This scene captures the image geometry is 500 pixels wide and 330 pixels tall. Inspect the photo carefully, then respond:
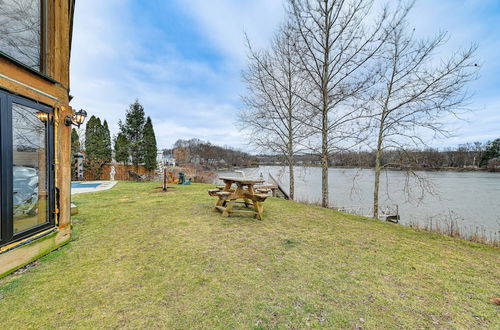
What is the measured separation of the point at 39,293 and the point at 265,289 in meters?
2.04

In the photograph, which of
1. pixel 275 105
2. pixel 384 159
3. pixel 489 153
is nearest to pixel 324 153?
pixel 384 159

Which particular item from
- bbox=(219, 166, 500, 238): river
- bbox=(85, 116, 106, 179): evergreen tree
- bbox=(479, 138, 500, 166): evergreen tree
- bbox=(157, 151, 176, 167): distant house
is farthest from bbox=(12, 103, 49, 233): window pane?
bbox=(479, 138, 500, 166): evergreen tree

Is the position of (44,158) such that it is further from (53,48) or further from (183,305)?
(183,305)

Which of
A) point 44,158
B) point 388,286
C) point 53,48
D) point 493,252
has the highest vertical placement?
point 53,48

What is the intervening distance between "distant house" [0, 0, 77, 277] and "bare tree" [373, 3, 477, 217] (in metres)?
7.74

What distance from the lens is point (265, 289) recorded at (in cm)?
193

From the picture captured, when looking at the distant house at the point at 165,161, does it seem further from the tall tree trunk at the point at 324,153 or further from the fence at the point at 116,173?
the tall tree trunk at the point at 324,153

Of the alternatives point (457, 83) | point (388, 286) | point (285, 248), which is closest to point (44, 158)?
point (285, 248)

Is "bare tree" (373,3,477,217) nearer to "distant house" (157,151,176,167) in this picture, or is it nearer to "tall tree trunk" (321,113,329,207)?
"tall tree trunk" (321,113,329,207)

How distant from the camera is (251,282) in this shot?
2.04 m

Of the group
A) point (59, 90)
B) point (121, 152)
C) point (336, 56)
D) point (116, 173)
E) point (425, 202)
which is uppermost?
point (336, 56)

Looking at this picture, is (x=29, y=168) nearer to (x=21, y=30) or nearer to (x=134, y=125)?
(x=21, y=30)

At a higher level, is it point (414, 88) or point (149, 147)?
point (414, 88)

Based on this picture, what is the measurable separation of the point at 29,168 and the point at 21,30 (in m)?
1.61
